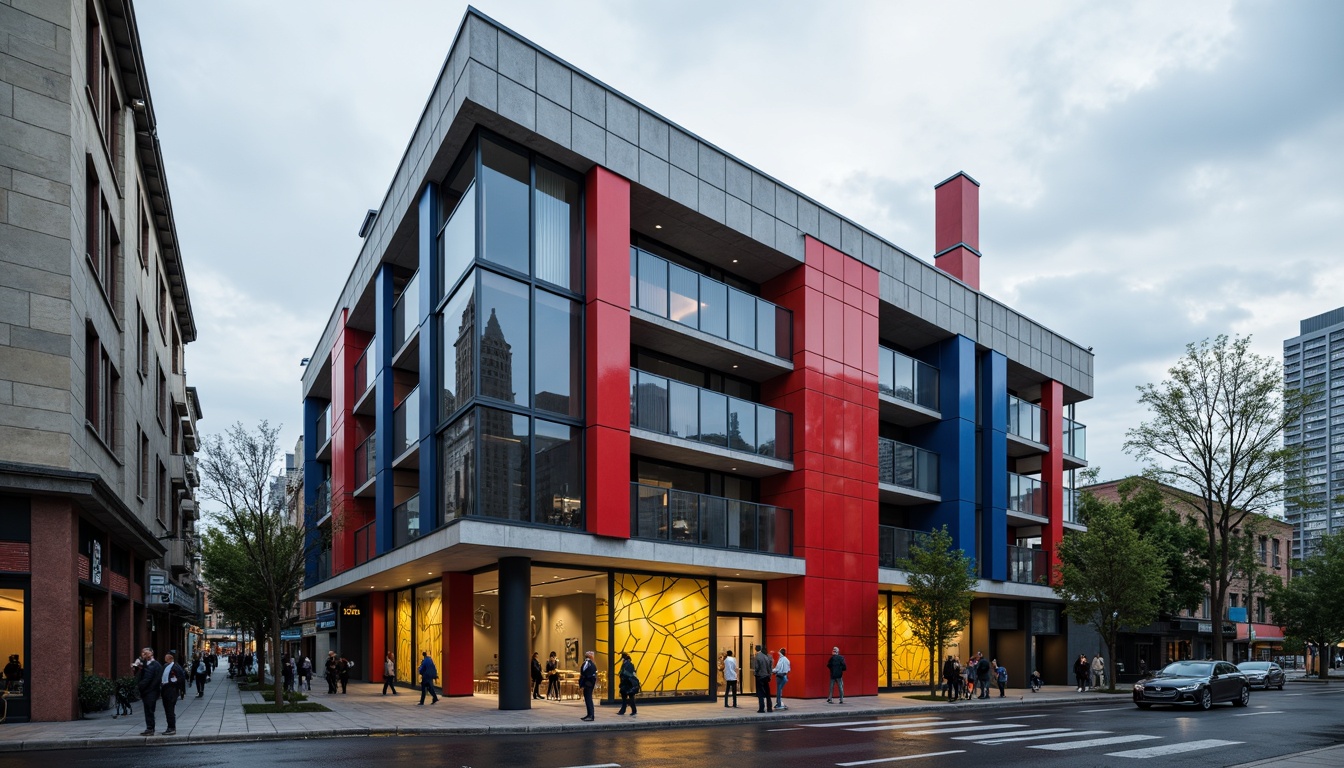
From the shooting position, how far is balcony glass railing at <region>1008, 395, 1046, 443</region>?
38.8 m

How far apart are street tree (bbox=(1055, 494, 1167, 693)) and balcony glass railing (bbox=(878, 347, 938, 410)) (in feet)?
27.2

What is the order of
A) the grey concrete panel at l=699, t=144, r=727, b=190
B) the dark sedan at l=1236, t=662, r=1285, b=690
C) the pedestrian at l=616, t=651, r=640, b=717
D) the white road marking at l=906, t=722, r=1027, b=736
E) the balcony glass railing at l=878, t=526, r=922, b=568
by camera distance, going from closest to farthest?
the white road marking at l=906, t=722, r=1027, b=736
the pedestrian at l=616, t=651, r=640, b=717
the grey concrete panel at l=699, t=144, r=727, b=190
the balcony glass railing at l=878, t=526, r=922, b=568
the dark sedan at l=1236, t=662, r=1285, b=690

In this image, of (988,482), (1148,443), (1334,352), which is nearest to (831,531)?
(988,482)

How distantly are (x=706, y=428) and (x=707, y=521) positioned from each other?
2479mm

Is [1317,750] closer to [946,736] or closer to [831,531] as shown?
[946,736]

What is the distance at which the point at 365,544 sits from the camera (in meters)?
32.4

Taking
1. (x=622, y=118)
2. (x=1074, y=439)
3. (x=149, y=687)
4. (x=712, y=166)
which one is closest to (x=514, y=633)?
(x=149, y=687)

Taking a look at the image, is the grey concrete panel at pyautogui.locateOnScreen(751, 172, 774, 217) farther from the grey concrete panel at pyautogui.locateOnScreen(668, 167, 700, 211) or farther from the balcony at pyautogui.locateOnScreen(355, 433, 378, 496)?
→ the balcony at pyautogui.locateOnScreen(355, 433, 378, 496)

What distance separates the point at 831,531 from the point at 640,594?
6.39m

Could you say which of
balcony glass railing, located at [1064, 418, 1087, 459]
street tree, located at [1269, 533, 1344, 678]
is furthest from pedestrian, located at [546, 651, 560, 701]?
street tree, located at [1269, 533, 1344, 678]

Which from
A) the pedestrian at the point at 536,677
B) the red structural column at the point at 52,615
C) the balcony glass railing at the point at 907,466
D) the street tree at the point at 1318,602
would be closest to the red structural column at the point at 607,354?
the pedestrian at the point at 536,677

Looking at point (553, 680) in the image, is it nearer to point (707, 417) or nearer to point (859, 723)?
point (707, 417)

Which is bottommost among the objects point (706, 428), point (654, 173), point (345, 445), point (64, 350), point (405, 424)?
point (345, 445)

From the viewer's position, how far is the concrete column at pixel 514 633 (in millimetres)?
22688
